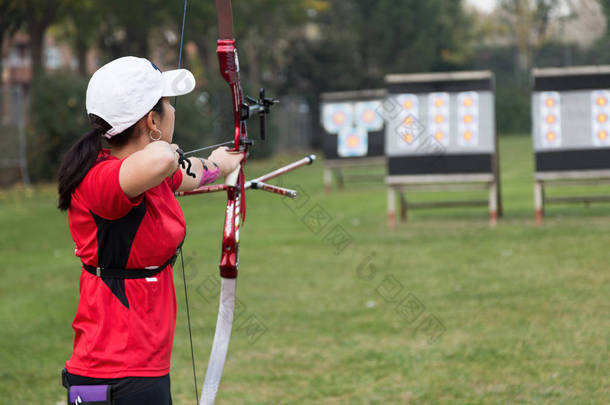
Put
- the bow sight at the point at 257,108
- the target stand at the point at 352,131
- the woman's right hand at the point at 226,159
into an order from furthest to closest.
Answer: the target stand at the point at 352,131, the woman's right hand at the point at 226,159, the bow sight at the point at 257,108

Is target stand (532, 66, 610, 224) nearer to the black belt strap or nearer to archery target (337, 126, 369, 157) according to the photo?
archery target (337, 126, 369, 157)

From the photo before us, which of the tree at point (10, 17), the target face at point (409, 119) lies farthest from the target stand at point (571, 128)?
the tree at point (10, 17)

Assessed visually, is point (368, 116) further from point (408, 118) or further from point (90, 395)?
point (90, 395)

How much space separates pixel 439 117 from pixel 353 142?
683 centimetres

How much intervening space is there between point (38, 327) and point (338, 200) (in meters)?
9.14

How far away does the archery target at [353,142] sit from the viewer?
59.1 ft

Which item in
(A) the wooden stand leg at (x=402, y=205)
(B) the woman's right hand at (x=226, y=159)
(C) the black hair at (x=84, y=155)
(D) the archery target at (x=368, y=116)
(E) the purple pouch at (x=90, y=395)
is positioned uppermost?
(C) the black hair at (x=84, y=155)

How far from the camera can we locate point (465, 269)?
8086 millimetres

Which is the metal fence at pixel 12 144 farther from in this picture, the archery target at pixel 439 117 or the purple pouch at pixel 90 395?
the purple pouch at pixel 90 395

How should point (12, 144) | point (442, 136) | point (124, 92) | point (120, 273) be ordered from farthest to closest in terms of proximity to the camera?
point (12, 144)
point (442, 136)
point (120, 273)
point (124, 92)

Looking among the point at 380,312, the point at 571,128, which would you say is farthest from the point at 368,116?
the point at 380,312

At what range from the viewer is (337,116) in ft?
60.2

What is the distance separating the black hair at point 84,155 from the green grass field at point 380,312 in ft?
7.68

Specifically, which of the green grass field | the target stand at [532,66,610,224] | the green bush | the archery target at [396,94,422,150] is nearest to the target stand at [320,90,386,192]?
the green bush
